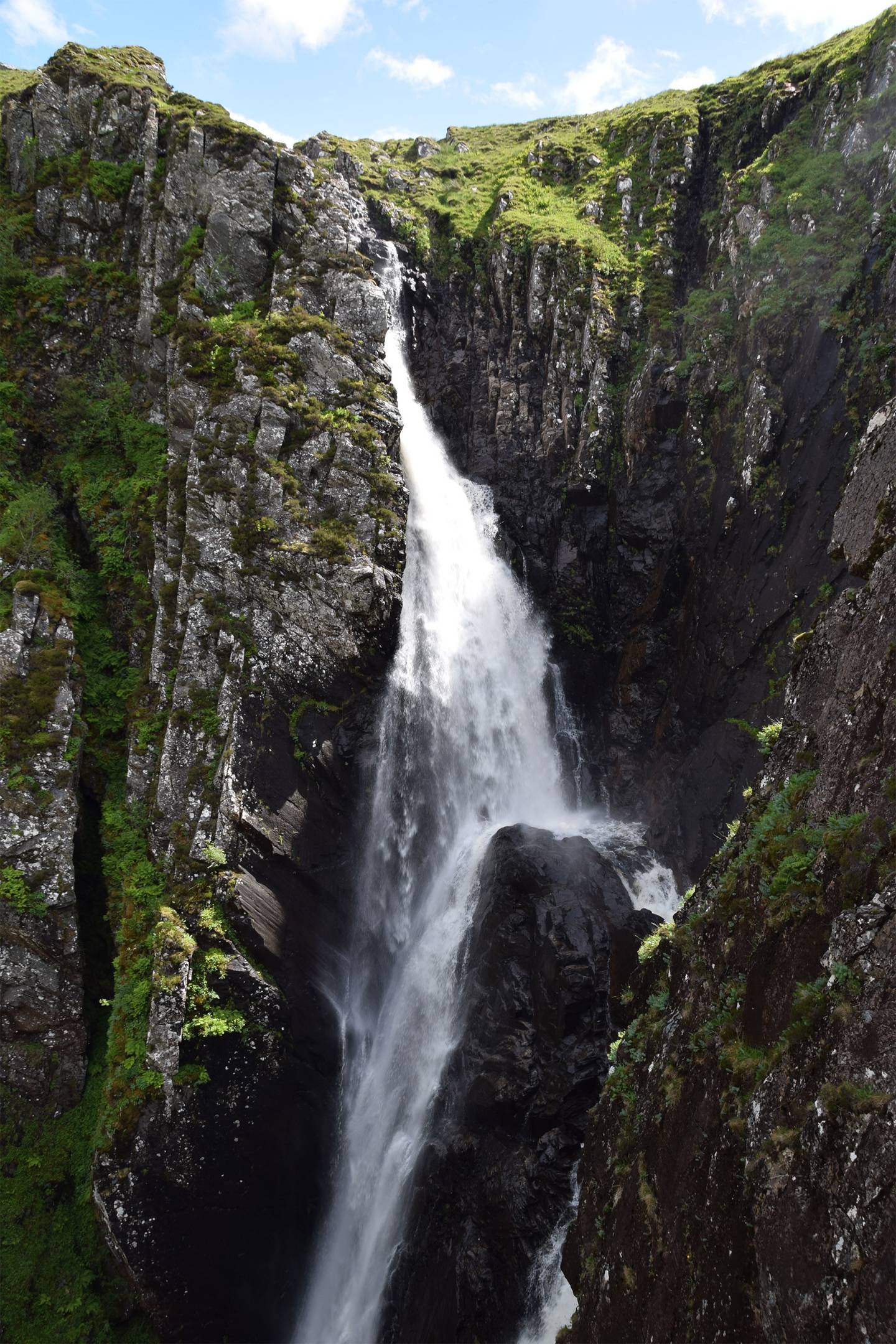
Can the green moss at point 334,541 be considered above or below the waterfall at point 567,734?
above

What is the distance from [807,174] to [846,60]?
5.45 meters

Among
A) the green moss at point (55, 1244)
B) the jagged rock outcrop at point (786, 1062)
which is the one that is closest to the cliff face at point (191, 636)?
the green moss at point (55, 1244)

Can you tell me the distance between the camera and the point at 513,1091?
44.9 ft

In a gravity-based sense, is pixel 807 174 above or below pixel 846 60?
below

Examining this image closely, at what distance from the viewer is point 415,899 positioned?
18.2 m

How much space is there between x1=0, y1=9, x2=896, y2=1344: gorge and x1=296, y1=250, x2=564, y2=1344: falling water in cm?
12

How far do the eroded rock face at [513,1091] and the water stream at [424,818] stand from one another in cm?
79

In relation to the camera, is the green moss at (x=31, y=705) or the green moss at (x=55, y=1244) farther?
the green moss at (x=31, y=705)

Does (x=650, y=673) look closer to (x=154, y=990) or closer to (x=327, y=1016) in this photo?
(x=327, y=1016)

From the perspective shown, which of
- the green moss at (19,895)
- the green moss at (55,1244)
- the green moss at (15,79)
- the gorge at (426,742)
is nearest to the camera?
the gorge at (426,742)

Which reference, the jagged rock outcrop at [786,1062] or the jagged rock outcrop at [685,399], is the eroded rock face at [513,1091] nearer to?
the jagged rock outcrop at [685,399]

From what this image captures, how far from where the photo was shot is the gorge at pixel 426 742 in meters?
6.90

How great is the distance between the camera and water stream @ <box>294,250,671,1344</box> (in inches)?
574

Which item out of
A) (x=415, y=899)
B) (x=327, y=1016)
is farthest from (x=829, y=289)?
(x=327, y=1016)
